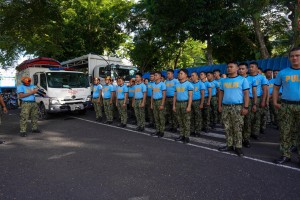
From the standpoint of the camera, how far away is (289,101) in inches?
177

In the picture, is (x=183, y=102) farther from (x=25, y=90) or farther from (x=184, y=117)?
(x=25, y=90)

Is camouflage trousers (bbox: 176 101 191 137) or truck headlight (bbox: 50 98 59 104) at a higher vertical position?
truck headlight (bbox: 50 98 59 104)

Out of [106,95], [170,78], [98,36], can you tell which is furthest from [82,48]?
[170,78]

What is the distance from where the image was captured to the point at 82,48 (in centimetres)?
2428

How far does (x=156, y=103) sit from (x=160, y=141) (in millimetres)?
1291

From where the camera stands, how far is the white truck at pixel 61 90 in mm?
10953

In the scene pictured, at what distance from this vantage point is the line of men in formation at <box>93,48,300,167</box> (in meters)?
4.55

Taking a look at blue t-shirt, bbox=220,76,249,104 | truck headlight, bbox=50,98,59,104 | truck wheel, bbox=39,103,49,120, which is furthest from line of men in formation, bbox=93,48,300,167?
truck wheel, bbox=39,103,49,120

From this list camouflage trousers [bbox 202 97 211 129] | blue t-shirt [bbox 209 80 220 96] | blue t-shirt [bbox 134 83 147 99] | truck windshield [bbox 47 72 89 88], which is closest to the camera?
camouflage trousers [bbox 202 97 211 129]

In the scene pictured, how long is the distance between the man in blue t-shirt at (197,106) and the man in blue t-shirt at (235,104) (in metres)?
1.97

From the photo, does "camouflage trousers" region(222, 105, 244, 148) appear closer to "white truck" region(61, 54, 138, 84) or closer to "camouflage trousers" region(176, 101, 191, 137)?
"camouflage trousers" region(176, 101, 191, 137)

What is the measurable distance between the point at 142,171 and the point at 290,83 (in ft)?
9.81

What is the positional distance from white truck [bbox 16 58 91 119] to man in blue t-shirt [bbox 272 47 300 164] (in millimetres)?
8800

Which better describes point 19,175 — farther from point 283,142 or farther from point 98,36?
point 98,36
